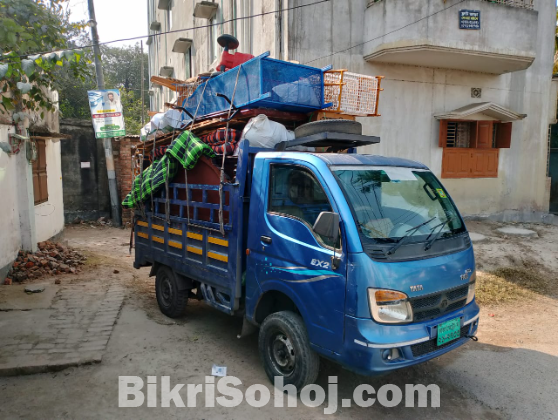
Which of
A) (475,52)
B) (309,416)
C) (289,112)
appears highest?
(475,52)

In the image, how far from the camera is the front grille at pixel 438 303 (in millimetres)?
3146

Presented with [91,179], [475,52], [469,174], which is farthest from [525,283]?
[91,179]

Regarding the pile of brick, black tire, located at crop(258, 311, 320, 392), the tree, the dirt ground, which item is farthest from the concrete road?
the pile of brick

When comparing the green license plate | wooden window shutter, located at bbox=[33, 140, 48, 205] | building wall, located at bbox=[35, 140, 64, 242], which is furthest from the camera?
building wall, located at bbox=[35, 140, 64, 242]

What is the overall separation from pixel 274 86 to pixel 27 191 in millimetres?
5314

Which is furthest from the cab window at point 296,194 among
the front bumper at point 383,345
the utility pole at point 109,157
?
the utility pole at point 109,157

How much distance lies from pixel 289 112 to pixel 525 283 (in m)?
5.05

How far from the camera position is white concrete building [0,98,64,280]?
6590mm

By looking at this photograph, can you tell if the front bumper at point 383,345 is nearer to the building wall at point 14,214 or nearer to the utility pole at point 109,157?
the building wall at point 14,214

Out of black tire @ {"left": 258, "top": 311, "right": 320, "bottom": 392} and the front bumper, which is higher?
the front bumper

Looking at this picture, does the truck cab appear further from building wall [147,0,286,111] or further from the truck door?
building wall [147,0,286,111]

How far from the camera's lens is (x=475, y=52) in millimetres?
8914

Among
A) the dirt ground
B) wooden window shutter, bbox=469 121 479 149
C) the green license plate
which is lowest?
the dirt ground

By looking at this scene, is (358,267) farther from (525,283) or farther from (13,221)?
(13,221)
